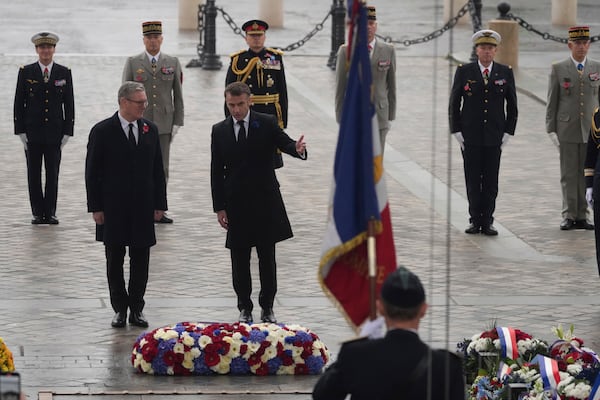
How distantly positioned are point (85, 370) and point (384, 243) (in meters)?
3.50

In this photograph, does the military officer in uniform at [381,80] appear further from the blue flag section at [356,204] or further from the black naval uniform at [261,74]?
the blue flag section at [356,204]

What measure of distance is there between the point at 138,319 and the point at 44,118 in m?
4.00

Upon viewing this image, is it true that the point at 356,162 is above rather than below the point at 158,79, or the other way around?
above

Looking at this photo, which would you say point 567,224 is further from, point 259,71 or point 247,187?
point 247,187

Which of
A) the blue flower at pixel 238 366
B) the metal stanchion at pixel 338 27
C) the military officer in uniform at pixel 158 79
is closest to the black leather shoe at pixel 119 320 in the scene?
the blue flower at pixel 238 366

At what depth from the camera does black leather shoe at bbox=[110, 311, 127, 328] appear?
33.4 feet

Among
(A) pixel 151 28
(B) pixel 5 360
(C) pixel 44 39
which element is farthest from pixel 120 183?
(A) pixel 151 28

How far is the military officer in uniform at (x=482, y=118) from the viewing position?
1362cm

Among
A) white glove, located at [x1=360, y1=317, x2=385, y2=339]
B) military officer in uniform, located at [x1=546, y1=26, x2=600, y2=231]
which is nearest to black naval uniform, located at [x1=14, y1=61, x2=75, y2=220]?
military officer in uniform, located at [x1=546, y1=26, x2=600, y2=231]

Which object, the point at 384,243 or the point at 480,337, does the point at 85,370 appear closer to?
the point at 480,337

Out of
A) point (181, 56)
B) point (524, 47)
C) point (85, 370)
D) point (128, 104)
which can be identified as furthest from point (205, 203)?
point (524, 47)

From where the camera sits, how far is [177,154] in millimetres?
17297

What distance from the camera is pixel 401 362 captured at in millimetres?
5344

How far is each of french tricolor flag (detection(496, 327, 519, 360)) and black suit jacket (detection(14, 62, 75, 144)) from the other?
6.17m
